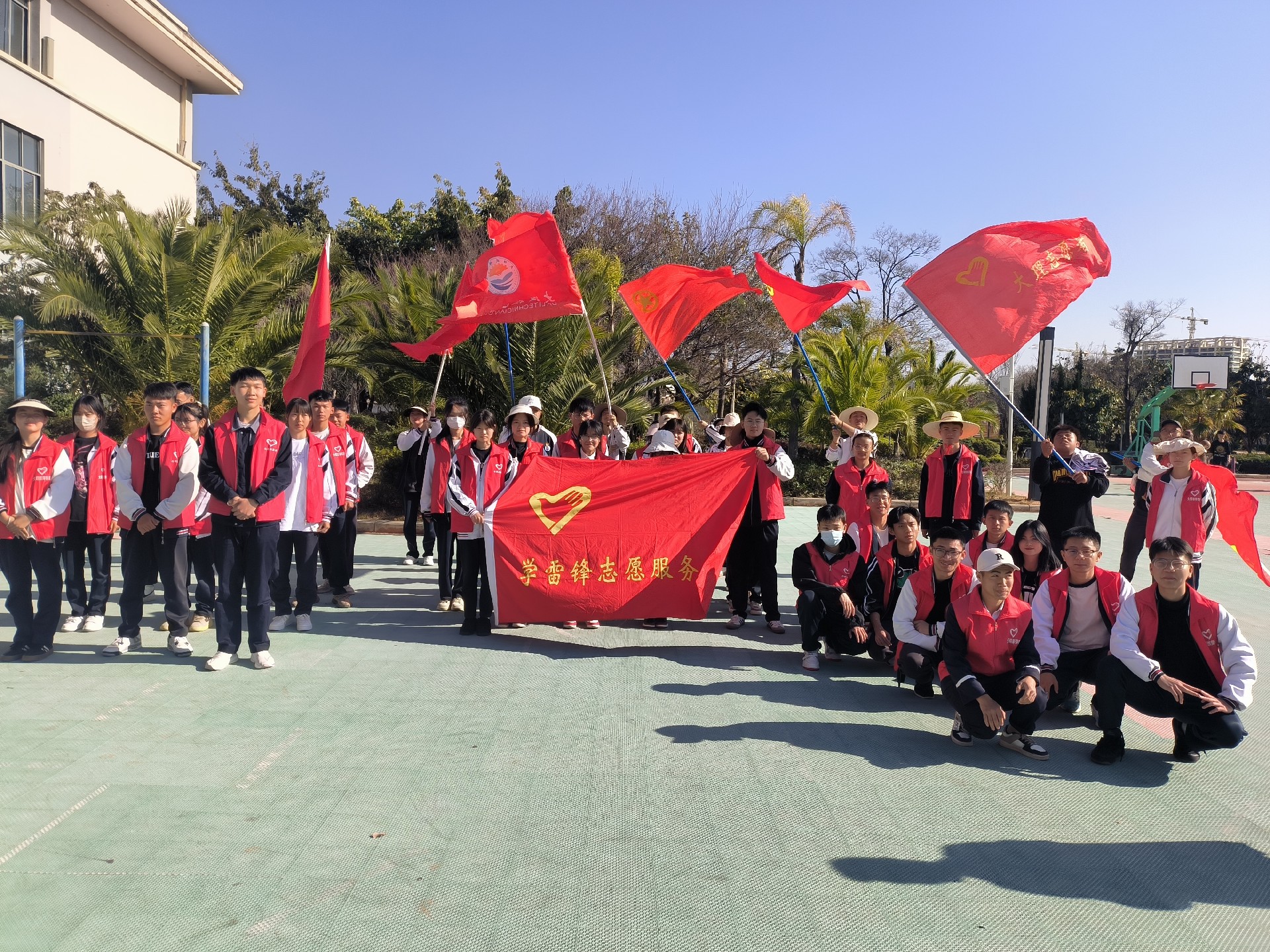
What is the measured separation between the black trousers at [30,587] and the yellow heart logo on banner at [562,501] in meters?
3.06

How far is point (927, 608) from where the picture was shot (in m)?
5.12

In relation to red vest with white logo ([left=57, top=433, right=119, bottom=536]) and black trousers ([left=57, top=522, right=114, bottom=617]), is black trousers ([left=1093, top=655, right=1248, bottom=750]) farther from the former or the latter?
black trousers ([left=57, top=522, right=114, bottom=617])

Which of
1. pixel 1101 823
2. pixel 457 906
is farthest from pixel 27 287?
pixel 1101 823

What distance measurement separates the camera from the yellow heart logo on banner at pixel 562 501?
6.39 m

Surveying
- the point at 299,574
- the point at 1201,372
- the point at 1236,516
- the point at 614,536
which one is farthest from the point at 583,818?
the point at 1201,372

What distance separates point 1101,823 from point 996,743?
2.99 ft

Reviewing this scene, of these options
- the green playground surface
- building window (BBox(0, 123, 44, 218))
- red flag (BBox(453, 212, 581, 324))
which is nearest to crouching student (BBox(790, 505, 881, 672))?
the green playground surface

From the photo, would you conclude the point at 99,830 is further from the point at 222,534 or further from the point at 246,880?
the point at 222,534

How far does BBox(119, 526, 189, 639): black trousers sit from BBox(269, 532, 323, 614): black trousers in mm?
744

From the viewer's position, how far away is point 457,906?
9.41 feet

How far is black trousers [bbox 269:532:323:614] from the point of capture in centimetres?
657

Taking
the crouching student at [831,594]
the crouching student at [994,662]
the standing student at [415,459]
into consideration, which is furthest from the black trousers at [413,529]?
the crouching student at [994,662]

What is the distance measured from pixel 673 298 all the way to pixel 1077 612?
4.45m

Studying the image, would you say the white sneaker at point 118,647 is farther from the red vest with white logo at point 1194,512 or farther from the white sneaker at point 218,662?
the red vest with white logo at point 1194,512
